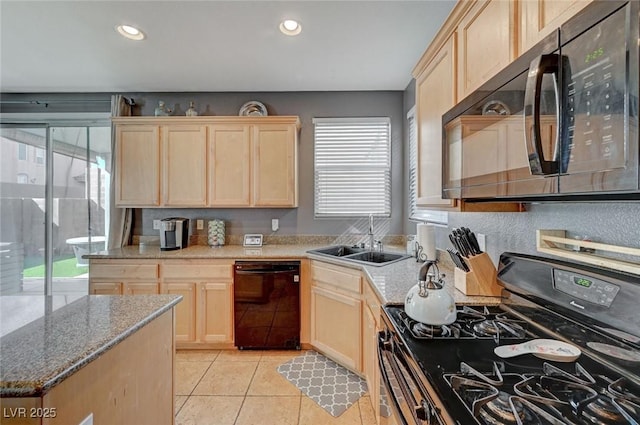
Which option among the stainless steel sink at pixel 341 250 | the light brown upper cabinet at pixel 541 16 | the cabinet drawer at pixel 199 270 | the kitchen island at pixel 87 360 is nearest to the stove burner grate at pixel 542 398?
the light brown upper cabinet at pixel 541 16

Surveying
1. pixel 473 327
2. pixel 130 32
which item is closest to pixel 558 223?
pixel 473 327

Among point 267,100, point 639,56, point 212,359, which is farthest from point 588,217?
point 267,100

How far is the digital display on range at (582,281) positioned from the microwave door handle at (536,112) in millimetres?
489

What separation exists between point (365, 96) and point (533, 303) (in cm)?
279

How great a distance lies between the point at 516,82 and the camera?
861mm

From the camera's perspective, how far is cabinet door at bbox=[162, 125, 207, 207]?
3.06 metres

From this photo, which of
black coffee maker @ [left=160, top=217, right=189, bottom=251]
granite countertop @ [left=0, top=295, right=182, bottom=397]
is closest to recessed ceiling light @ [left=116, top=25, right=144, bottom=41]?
black coffee maker @ [left=160, top=217, right=189, bottom=251]

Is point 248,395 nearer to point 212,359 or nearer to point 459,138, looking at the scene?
point 212,359

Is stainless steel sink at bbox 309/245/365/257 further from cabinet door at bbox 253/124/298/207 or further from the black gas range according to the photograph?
the black gas range

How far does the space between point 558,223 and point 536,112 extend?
26.2 inches

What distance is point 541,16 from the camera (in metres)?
0.88

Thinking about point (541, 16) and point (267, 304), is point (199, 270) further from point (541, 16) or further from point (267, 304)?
point (541, 16)

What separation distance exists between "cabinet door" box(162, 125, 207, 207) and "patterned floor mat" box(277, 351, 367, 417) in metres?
1.88

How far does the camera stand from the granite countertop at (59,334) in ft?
2.47
